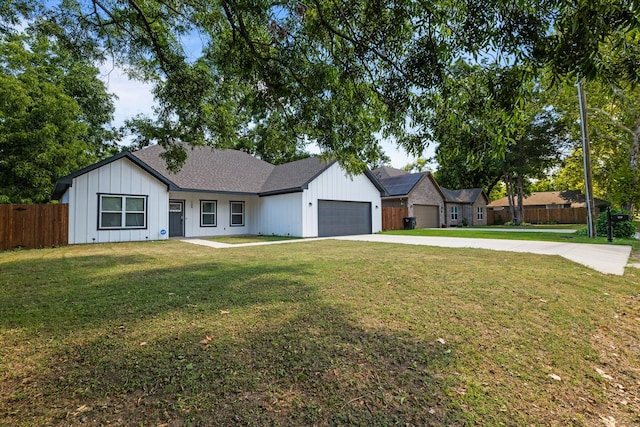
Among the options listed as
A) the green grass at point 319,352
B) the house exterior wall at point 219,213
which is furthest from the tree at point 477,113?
the house exterior wall at point 219,213

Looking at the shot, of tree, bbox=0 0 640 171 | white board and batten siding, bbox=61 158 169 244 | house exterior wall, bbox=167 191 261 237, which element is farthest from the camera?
house exterior wall, bbox=167 191 261 237

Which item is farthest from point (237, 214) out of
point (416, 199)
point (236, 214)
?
point (416, 199)

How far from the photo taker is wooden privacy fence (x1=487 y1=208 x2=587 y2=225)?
32531 millimetres

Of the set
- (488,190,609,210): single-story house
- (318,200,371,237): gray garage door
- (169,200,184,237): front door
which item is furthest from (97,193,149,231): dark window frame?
(488,190,609,210): single-story house

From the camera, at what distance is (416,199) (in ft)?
81.5

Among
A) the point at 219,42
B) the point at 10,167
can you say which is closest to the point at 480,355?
the point at 219,42

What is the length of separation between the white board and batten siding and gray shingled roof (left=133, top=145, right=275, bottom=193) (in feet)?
4.22

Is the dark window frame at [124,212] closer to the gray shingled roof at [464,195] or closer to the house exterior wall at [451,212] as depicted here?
the house exterior wall at [451,212]

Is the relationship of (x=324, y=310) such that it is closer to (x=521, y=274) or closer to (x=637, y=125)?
(x=521, y=274)

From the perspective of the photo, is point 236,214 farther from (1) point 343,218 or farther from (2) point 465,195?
(2) point 465,195

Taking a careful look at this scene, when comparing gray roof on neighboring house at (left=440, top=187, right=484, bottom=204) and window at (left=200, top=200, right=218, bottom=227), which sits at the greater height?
gray roof on neighboring house at (left=440, top=187, right=484, bottom=204)

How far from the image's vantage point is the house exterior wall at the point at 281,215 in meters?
16.3

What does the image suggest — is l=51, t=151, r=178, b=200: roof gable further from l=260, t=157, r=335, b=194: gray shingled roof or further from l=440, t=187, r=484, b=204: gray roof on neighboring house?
l=440, t=187, r=484, b=204: gray roof on neighboring house

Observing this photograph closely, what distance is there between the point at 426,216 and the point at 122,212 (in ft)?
71.2
